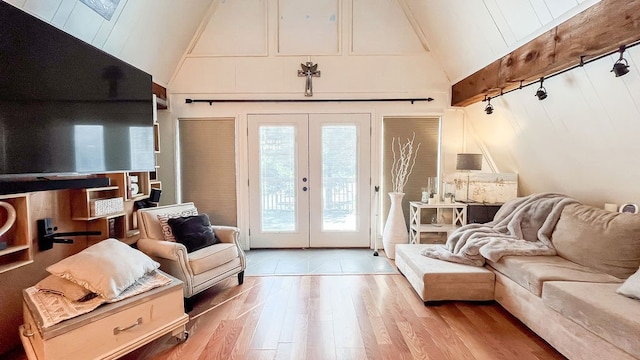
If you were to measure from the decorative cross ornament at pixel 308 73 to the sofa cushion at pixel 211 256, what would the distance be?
2.24 m

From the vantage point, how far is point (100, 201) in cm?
245

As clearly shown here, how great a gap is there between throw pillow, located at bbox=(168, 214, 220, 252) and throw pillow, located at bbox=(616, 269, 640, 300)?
3.13 m

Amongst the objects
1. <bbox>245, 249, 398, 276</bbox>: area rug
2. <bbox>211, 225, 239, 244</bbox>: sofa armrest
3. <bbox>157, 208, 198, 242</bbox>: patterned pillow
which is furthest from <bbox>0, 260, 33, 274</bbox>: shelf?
<bbox>245, 249, 398, 276</bbox>: area rug

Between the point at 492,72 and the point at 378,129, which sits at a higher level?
the point at 492,72

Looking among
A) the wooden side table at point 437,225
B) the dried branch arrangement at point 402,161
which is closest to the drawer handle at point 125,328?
the wooden side table at point 437,225

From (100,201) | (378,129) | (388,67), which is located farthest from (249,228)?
(388,67)

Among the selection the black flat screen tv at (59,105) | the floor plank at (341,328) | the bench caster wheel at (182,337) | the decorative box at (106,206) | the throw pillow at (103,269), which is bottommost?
the floor plank at (341,328)

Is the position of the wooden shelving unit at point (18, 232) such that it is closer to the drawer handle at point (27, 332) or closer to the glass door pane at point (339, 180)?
the drawer handle at point (27, 332)

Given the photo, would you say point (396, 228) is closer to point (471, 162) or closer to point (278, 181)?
point (471, 162)

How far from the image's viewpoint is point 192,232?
2.81 metres

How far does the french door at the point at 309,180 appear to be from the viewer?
4102 mm

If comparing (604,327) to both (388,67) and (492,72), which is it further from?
(388,67)

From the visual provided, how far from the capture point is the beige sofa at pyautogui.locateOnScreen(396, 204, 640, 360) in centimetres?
163

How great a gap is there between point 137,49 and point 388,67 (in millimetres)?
2994
